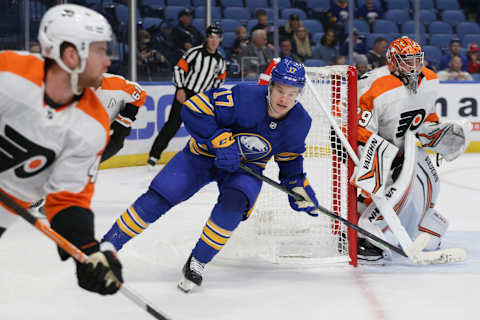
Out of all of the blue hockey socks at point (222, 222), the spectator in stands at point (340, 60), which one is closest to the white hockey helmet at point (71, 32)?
the blue hockey socks at point (222, 222)

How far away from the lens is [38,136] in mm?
1741

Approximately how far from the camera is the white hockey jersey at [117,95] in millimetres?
3227

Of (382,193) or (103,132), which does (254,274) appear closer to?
(382,193)

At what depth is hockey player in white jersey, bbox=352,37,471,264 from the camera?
3029 mm

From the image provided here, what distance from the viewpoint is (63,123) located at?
5.72ft

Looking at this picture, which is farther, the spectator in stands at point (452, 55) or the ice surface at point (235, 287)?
the spectator in stands at point (452, 55)

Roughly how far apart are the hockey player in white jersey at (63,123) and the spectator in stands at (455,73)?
21.0 ft

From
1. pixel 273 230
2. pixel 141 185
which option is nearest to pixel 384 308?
pixel 273 230

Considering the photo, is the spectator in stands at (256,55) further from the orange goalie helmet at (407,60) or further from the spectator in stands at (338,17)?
the orange goalie helmet at (407,60)

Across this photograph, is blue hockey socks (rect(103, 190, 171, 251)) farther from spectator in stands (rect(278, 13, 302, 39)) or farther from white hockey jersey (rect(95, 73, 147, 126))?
spectator in stands (rect(278, 13, 302, 39))

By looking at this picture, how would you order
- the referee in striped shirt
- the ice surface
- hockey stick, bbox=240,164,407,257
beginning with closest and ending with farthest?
1. the ice surface
2. hockey stick, bbox=240,164,407,257
3. the referee in striped shirt

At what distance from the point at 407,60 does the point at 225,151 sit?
3.16ft

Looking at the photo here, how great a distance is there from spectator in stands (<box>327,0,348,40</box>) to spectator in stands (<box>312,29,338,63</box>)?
0.07m

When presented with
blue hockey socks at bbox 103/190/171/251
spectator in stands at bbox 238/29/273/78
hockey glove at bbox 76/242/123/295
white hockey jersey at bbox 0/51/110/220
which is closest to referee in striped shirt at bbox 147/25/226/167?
spectator in stands at bbox 238/29/273/78
